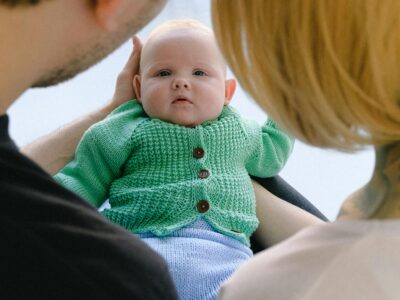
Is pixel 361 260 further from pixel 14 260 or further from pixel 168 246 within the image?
pixel 168 246

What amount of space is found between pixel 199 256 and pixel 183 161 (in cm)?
19

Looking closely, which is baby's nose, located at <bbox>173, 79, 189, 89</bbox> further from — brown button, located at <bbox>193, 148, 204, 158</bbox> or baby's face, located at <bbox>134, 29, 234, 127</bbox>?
brown button, located at <bbox>193, 148, 204, 158</bbox>

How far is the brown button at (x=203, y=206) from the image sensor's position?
3.97 feet

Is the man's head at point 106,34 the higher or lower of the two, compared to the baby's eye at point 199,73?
higher

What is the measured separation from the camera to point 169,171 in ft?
4.12

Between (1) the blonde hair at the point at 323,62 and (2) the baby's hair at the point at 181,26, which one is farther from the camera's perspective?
(2) the baby's hair at the point at 181,26

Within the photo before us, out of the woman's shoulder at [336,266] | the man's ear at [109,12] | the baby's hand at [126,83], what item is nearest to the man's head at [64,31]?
the man's ear at [109,12]

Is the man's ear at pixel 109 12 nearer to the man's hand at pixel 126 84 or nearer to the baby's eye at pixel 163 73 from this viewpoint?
the baby's eye at pixel 163 73

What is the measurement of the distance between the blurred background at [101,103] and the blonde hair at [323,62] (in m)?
1.18

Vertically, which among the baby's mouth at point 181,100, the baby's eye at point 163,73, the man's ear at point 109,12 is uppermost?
the man's ear at point 109,12

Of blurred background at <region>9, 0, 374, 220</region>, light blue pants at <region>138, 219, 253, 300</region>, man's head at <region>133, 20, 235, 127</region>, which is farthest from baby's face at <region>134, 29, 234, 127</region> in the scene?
blurred background at <region>9, 0, 374, 220</region>

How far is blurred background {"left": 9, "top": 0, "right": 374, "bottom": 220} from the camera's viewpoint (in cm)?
196

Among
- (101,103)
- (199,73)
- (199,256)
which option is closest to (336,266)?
(199,256)

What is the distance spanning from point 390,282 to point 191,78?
0.77 m
